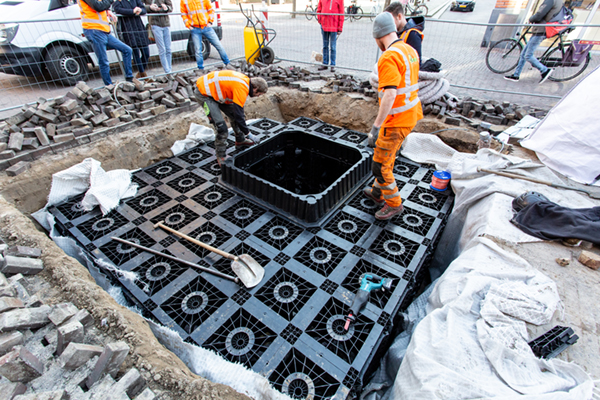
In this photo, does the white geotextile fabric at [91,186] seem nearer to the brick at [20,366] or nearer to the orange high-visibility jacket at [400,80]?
the brick at [20,366]

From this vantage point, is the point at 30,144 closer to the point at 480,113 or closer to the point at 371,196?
the point at 371,196

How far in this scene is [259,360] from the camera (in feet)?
7.51

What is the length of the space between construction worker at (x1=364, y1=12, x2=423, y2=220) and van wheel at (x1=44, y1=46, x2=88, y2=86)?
6.49 metres

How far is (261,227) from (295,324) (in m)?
1.33

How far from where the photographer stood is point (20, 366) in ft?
5.35

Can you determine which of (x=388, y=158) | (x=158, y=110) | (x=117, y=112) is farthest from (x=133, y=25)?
(x=388, y=158)

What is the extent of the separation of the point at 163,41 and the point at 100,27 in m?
1.46

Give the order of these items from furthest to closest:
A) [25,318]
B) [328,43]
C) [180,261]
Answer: [328,43], [180,261], [25,318]

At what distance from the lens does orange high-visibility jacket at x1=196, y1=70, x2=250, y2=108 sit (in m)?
4.10

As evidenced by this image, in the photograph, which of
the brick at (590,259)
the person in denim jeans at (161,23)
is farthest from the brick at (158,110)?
the brick at (590,259)

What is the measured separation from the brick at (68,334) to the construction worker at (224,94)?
121 inches

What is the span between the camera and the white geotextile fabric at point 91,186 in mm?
3703

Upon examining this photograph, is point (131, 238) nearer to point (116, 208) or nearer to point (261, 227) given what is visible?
point (116, 208)

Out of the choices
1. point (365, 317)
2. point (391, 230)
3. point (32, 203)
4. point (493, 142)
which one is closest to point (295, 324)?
point (365, 317)
